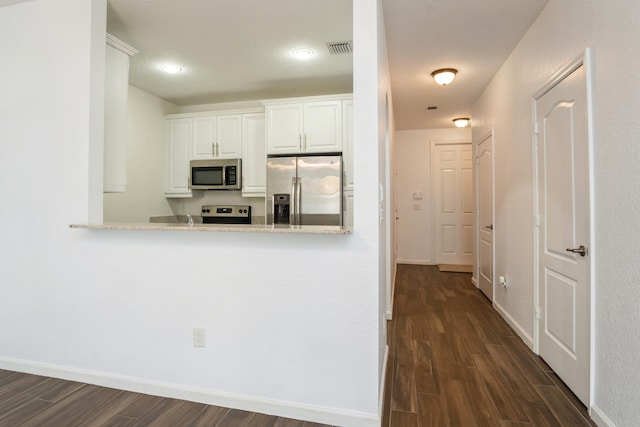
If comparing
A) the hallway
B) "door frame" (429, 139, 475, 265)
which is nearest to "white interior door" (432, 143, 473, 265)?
"door frame" (429, 139, 475, 265)

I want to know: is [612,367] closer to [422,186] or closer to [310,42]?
[310,42]

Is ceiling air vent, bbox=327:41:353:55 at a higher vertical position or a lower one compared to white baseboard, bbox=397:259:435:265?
higher

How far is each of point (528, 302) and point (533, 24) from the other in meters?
2.27

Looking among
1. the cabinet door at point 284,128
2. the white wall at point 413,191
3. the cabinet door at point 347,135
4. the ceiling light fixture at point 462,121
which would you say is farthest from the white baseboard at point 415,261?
the cabinet door at point 284,128

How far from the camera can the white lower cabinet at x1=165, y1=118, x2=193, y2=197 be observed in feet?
15.2

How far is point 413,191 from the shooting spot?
6883 mm

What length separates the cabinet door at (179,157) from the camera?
4.64m

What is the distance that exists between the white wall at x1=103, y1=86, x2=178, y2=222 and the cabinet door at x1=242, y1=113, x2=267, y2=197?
1141 millimetres

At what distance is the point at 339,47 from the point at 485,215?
2.84 meters

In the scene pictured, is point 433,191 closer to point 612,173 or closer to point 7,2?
point 612,173

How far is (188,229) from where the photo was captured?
1972 millimetres

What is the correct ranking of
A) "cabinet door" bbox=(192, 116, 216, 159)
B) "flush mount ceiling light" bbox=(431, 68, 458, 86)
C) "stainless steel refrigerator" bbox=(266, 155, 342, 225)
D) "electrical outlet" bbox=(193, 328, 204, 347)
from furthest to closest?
1. "cabinet door" bbox=(192, 116, 216, 159)
2. "stainless steel refrigerator" bbox=(266, 155, 342, 225)
3. "flush mount ceiling light" bbox=(431, 68, 458, 86)
4. "electrical outlet" bbox=(193, 328, 204, 347)

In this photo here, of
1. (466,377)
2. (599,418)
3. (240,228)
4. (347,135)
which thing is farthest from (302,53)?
(599,418)

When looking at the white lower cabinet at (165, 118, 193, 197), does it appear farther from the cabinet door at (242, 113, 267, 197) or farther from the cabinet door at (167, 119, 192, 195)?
the cabinet door at (242, 113, 267, 197)
